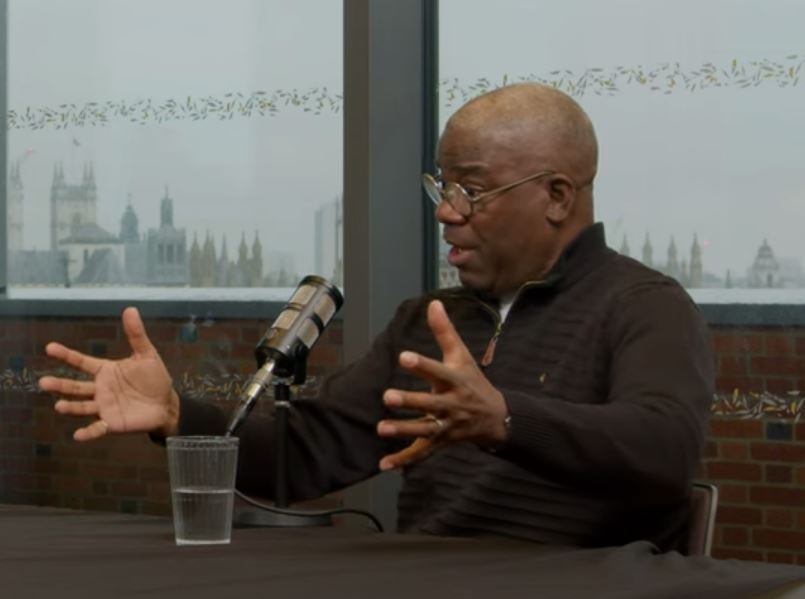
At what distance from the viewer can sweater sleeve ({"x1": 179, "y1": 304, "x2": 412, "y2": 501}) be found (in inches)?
108

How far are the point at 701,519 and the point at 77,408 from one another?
89 cm

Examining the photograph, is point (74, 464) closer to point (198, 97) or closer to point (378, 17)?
point (198, 97)

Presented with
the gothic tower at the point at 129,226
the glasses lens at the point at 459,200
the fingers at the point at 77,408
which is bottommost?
the fingers at the point at 77,408

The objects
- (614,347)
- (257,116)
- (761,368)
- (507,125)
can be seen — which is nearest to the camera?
(614,347)

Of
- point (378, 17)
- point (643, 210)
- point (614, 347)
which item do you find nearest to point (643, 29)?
point (643, 210)

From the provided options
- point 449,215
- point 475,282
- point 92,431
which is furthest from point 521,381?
point 92,431

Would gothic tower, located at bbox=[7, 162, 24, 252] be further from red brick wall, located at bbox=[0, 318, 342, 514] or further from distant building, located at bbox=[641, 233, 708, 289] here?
distant building, located at bbox=[641, 233, 708, 289]

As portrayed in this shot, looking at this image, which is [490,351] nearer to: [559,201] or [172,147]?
[559,201]

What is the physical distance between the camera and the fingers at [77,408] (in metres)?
2.17

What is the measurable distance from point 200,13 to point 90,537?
8.02 ft

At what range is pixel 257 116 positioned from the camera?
4227 millimetres

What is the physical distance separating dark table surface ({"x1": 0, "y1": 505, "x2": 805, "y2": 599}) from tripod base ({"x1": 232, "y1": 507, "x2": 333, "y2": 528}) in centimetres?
48

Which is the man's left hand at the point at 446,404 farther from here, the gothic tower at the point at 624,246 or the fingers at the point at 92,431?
the gothic tower at the point at 624,246

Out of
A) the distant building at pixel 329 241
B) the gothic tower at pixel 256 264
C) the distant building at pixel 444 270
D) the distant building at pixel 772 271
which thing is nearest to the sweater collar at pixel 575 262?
the distant building at pixel 772 271
